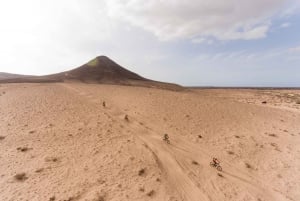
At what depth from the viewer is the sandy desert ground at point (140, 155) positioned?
6.80m

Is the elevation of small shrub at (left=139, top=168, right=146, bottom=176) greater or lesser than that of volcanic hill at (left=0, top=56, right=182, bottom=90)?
lesser

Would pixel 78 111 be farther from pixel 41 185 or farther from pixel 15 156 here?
pixel 41 185

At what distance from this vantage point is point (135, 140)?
34.3 ft

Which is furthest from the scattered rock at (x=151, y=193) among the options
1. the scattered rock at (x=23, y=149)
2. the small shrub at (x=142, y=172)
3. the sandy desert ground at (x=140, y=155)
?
the scattered rock at (x=23, y=149)

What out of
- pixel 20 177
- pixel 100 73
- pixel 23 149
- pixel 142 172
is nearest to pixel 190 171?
pixel 142 172

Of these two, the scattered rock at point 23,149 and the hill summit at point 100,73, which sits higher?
the hill summit at point 100,73

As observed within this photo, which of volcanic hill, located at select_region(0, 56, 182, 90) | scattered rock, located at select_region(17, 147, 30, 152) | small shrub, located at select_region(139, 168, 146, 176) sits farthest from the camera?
volcanic hill, located at select_region(0, 56, 182, 90)

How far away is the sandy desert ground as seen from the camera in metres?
6.80

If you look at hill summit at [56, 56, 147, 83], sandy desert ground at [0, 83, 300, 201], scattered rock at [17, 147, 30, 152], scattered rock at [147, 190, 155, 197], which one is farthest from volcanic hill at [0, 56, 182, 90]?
scattered rock at [147, 190, 155, 197]

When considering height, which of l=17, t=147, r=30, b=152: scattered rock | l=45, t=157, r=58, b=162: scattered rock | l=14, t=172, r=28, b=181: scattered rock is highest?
l=17, t=147, r=30, b=152: scattered rock

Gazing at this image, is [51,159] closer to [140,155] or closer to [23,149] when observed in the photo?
[23,149]

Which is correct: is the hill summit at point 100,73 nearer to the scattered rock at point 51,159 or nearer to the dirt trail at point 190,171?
the dirt trail at point 190,171

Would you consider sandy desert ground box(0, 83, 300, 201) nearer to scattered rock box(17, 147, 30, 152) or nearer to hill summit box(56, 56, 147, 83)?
scattered rock box(17, 147, 30, 152)

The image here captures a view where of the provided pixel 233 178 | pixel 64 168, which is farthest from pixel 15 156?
pixel 233 178
